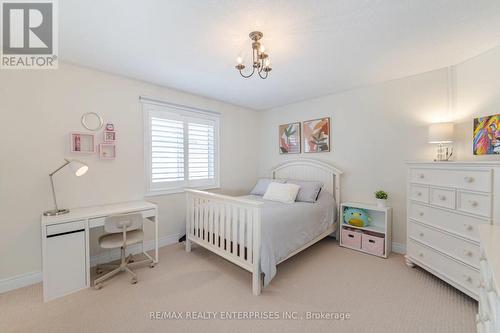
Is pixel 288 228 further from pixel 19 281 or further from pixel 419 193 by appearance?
pixel 19 281

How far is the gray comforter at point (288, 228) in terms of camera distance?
1999 millimetres

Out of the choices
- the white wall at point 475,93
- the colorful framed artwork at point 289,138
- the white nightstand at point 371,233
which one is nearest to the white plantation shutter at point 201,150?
the colorful framed artwork at point 289,138

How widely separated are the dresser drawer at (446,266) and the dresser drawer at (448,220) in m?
0.28

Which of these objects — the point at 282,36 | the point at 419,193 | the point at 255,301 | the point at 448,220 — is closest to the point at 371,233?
the point at 419,193

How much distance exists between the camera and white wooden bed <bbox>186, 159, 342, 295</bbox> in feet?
6.57

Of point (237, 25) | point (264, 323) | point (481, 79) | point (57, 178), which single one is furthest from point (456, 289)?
point (57, 178)

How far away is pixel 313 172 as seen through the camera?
3691mm

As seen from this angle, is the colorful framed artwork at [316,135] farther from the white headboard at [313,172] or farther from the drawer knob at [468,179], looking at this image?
the drawer knob at [468,179]

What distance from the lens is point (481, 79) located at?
2.25m

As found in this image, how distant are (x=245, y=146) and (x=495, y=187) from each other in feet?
11.3

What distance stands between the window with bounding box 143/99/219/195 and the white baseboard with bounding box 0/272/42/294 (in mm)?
1415

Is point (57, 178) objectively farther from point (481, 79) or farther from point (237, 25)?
point (481, 79)

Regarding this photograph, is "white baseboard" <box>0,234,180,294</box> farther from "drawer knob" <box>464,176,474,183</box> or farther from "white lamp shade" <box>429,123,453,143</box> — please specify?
"white lamp shade" <box>429,123,453,143</box>

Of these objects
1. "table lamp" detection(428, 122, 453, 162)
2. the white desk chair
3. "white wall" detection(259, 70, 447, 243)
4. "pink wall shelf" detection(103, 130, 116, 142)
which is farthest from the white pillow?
"pink wall shelf" detection(103, 130, 116, 142)
